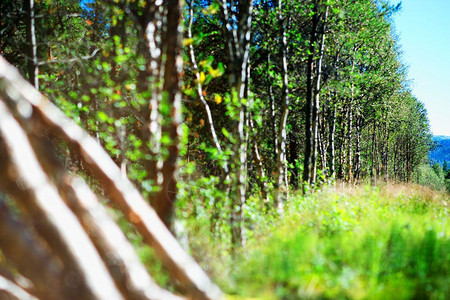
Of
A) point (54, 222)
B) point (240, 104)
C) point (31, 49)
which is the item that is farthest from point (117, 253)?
point (31, 49)

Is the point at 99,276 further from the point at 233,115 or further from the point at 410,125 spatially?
the point at 410,125

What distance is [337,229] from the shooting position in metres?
5.80

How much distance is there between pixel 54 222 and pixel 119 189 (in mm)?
1064

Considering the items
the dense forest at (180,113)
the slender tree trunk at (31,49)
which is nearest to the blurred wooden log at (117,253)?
the dense forest at (180,113)

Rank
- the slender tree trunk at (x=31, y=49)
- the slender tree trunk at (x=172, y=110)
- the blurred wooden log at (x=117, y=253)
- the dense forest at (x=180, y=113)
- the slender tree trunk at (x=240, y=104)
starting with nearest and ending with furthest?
1. the blurred wooden log at (x=117, y=253)
2. the dense forest at (x=180, y=113)
3. the slender tree trunk at (x=172, y=110)
4. the slender tree trunk at (x=240, y=104)
5. the slender tree trunk at (x=31, y=49)

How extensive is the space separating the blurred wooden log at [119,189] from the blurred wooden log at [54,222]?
706mm

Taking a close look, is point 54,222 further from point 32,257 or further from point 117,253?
point 117,253

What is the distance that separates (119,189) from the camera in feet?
11.0

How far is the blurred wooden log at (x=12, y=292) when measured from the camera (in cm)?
364

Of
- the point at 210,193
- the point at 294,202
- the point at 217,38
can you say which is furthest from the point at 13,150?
the point at 217,38

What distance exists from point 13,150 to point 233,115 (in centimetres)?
385

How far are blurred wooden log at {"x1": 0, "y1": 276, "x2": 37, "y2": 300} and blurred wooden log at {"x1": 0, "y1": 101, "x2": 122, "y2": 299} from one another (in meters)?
1.91

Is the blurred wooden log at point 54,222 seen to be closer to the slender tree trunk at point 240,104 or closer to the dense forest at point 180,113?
the dense forest at point 180,113

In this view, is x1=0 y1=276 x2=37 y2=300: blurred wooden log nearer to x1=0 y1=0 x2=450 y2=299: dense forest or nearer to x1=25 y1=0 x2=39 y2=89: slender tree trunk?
x1=0 y1=0 x2=450 y2=299: dense forest
